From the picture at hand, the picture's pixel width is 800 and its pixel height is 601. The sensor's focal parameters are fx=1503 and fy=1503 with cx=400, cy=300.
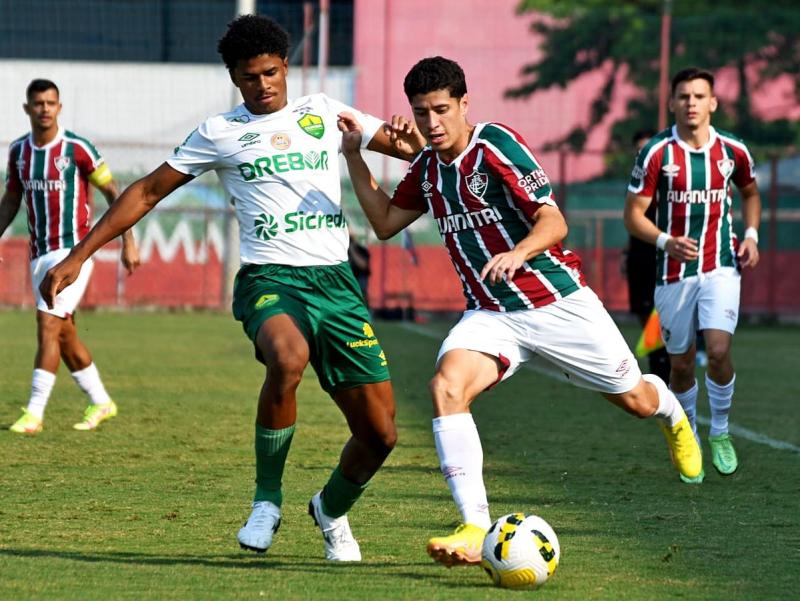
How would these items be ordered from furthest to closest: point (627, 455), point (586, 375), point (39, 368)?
point (39, 368)
point (627, 455)
point (586, 375)

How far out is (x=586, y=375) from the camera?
6.15 metres

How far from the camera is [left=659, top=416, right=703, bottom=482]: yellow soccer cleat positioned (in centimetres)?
703

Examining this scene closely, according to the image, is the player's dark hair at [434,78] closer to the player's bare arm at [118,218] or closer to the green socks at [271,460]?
the player's bare arm at [118,218]

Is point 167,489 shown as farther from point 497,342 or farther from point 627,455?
point 627,455

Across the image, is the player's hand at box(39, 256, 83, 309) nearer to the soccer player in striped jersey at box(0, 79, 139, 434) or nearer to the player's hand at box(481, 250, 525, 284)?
the player's hand at box(481, 250, 525, 284)

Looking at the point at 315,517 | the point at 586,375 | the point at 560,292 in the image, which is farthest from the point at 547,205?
the point at 315,517

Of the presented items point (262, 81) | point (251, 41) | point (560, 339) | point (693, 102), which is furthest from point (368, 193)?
point (693, 102)

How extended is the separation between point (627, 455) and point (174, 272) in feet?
62.3

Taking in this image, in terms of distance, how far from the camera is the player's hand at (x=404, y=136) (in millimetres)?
6082

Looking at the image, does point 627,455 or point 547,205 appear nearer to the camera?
point 547,205

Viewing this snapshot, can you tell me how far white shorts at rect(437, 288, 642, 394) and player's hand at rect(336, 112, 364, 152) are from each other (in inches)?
31.9

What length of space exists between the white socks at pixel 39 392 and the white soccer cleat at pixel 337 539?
4.63m

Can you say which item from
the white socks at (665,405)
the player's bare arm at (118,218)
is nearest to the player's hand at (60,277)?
the player's bare arm at (118,218)

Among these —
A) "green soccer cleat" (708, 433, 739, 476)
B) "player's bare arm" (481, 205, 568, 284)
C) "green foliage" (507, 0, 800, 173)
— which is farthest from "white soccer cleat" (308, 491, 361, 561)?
"green foliage" (507, 0, 800, 173)
